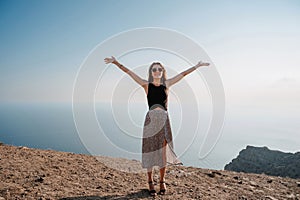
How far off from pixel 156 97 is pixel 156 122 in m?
0.56

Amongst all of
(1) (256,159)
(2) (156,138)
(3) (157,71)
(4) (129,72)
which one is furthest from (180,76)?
(1) (256,159)

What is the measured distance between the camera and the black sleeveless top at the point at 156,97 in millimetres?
4801

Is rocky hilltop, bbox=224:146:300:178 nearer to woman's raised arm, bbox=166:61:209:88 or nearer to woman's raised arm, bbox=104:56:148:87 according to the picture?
woman's raised arm, bbox=166:61:209:88

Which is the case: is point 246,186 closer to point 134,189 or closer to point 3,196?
point 134,189

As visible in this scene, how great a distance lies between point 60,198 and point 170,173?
11.5 feet

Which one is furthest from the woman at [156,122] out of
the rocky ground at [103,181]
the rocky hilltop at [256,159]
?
the rocky hilltop at [256,159]

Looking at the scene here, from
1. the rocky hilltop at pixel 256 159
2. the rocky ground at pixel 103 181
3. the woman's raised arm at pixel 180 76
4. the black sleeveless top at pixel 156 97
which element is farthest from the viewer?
the rocky hilltop at pixel 256 159

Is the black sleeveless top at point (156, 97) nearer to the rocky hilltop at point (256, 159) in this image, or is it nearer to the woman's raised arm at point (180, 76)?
the woman's raised arm at point (180, 76)

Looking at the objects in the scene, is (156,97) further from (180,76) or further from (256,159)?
(256,159)

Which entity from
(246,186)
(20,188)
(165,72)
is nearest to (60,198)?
(20,188)

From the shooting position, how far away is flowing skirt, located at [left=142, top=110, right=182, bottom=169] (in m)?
4.81

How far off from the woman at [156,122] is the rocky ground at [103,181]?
2.64ft

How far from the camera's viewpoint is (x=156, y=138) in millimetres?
4859

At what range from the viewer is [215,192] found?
5473 mm
